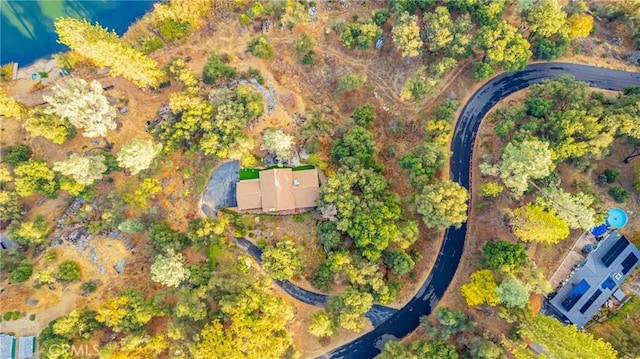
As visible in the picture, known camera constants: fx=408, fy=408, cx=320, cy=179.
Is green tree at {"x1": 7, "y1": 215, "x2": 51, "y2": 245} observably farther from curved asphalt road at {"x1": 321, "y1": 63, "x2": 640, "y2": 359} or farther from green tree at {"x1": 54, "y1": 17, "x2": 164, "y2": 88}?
curved asphalt road at {"x1": 321, "y1": 63, "x2": 640, "y2": 359}

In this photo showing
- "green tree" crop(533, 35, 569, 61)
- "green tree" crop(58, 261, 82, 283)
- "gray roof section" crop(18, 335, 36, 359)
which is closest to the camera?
"gray roof section" crop(18, 335, 36, 359)

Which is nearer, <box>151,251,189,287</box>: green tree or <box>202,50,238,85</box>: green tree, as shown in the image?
<box>151,251,189,287</box>: green tree

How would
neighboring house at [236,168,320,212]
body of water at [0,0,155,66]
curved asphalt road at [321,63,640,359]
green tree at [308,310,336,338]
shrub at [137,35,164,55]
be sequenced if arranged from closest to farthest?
green tree at [308,310,336,338] < curved asphalt road at [321,63,640,359] < neighboring house at [236,168,320,212] < shrub at [137,35,164,55] < body of water at [0,0,155,66]

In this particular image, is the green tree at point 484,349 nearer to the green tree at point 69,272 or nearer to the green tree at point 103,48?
the green tree at point 69,272

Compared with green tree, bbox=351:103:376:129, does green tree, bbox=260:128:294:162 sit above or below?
below

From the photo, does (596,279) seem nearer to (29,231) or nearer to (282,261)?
(282,261)

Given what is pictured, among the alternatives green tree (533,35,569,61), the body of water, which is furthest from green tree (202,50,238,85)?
green tree (533,35,569,61)

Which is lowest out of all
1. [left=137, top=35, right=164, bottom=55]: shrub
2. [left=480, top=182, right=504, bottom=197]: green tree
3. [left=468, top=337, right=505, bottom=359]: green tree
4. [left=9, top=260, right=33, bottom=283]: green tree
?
[left=468, top=337, right=505, bottom=359]: green tree
